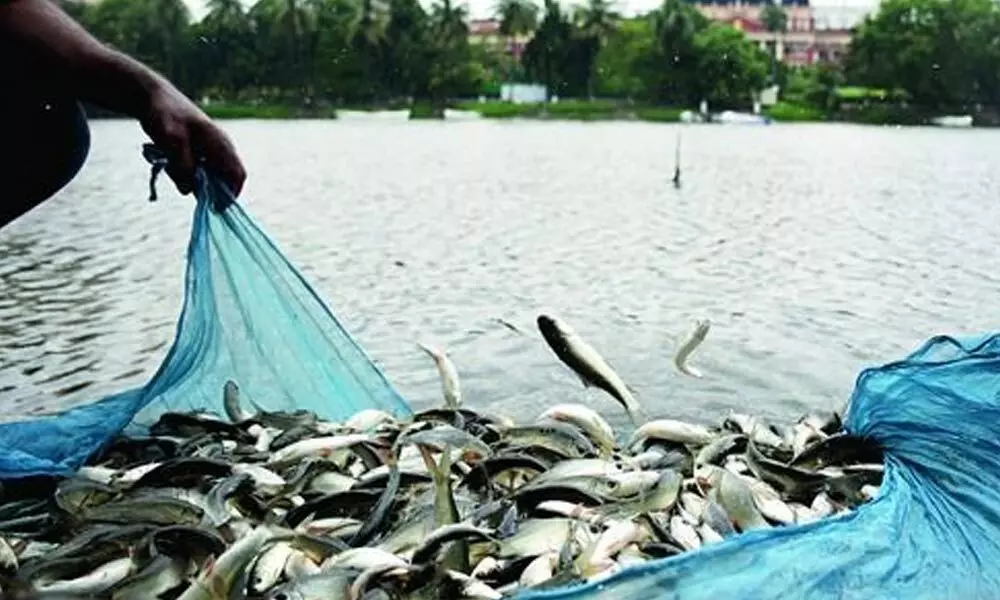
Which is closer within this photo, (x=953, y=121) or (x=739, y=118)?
(x=953, y=121)

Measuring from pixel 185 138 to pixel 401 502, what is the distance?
1566 mm

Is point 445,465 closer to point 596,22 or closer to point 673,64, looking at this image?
point 673,64

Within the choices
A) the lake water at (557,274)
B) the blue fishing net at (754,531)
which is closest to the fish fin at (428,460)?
the blue fishing net at (754,531)

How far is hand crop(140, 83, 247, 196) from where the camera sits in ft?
14.8

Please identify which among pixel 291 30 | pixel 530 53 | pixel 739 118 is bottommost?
pixel 739 118

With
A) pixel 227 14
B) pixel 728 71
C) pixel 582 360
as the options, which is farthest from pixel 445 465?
pixel 227 14

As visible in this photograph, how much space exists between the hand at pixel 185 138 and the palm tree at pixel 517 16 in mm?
105522

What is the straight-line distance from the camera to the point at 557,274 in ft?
49.5

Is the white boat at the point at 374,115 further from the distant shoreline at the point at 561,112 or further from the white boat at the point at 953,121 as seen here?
the white boat at the point at 953,121

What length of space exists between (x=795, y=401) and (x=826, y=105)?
81.6 m

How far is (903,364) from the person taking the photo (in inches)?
182

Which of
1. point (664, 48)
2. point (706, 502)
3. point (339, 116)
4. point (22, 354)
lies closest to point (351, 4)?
point (339, 116)

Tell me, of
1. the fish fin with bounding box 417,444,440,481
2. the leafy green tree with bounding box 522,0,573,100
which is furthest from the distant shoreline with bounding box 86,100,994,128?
the fish fin with bounding box 417,444,440,481

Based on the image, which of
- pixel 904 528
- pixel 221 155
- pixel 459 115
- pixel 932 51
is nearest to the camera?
pixel 904 528
